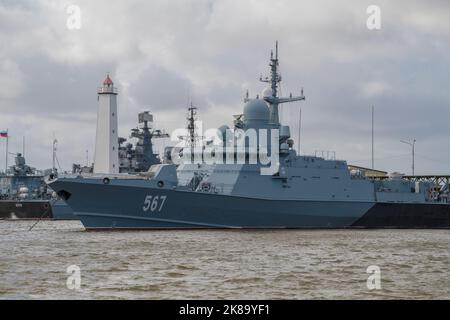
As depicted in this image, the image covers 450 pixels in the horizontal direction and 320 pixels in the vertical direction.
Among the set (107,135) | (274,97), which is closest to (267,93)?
(274,97)

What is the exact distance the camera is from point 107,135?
52469 mm

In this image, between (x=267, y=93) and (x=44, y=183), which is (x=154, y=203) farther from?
(x=44, y=183)

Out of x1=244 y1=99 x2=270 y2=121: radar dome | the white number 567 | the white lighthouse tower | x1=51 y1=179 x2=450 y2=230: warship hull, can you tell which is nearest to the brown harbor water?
x1=51 y1=179 x2=450 y2=230: warship hull

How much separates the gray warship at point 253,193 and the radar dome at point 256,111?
0.17 ft

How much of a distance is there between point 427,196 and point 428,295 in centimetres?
2853

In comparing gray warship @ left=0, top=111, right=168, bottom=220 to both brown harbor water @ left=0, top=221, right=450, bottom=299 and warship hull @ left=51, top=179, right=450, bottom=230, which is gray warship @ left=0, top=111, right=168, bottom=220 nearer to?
warship hull @ left=51, top=179, right=450, bottom=230

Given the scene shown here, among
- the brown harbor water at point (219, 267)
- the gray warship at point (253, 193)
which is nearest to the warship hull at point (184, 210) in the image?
the gray warship at point (253, 193)

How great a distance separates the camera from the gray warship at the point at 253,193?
2984cm

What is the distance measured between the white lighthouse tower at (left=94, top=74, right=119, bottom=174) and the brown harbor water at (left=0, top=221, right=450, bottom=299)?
24970mm

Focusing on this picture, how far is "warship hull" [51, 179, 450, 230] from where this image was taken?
97.2 ft

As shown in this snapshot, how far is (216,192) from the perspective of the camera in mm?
31469

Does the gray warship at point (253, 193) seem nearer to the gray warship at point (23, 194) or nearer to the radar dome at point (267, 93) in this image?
the radar dome at point (267, 93)

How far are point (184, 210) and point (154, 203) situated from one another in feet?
4.68
